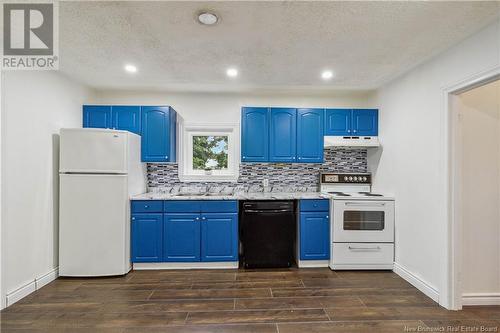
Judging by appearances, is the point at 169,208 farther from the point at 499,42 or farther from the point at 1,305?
the point at 499,42

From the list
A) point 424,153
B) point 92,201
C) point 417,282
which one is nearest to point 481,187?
point 424,153

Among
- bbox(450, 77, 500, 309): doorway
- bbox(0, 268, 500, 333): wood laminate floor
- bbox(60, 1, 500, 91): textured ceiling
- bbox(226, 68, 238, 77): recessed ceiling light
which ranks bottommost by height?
bbox(0, 268, 500, 333): wood laminate floor

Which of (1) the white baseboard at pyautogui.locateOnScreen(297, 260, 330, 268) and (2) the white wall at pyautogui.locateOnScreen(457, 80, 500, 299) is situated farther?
(1) the white baseboard at pyautogui.locateOnScreen(297, 260, 330, 268)

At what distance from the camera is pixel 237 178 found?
3.87m

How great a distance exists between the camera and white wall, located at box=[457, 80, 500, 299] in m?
2.37

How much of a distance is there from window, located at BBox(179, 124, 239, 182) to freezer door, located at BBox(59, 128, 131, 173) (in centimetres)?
102

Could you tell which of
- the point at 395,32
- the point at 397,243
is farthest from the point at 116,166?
the point at 397,243

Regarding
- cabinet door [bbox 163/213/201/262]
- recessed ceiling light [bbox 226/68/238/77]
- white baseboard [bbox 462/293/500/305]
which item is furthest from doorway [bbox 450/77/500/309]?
cabinet door [bbox 163/213/201/262]

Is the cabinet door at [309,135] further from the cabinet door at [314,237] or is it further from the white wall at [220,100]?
the cabinet door at [314,237]

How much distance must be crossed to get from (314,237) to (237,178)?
140 cm

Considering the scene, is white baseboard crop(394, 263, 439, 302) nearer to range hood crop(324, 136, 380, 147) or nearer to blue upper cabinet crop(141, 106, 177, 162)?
range hood crop(324, 136, 380, 147)

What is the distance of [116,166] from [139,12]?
1.77 m

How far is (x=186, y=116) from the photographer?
3.83 m

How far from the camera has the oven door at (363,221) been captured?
3191 mm
